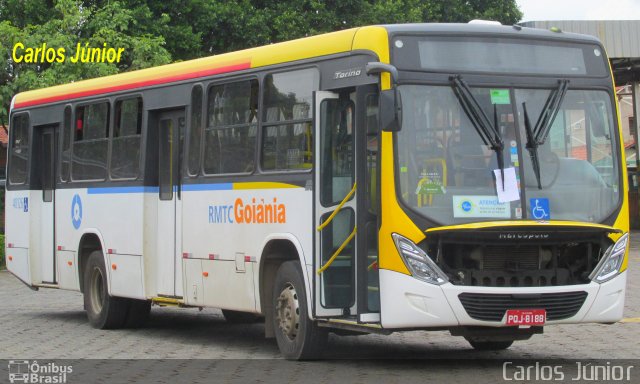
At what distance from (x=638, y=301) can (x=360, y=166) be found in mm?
10042

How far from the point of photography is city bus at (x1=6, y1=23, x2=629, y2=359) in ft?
38.0

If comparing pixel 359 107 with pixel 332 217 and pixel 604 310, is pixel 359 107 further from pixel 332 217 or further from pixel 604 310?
pixel 604 310

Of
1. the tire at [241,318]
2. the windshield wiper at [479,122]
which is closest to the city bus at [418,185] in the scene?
the windshield wiper at [479,122]

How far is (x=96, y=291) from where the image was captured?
58.4 ft

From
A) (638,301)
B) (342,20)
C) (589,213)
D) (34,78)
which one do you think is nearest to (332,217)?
(589,213)

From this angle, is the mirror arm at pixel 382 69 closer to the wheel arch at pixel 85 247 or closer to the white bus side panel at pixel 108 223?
the white bus side panel at pixel 108 223

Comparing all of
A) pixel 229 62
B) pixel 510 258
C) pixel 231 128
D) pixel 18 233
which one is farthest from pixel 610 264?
pixel 18 233

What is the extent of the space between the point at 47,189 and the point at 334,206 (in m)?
7.74

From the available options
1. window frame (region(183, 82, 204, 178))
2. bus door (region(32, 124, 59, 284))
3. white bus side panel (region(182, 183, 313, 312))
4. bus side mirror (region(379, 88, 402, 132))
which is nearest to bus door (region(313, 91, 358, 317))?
white bus side panel (region(182, 183, 313, 312))

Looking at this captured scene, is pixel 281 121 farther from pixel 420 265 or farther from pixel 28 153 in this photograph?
pixel 28 153

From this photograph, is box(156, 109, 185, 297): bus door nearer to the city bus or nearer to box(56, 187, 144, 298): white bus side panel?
box(56, 187, 144, 298): white bus side panel

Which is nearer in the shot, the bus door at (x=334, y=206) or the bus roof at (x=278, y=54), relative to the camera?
the bus roof at (x=278, y=54)

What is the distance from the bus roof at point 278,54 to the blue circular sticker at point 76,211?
1.43 m

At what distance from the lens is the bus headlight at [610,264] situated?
473 inches
